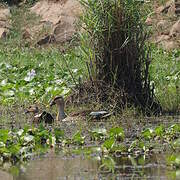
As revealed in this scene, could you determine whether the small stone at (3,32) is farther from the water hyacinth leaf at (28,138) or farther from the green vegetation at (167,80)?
the water hyacinth leaf at (28,138)

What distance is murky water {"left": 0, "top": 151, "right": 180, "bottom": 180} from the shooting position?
6.83m

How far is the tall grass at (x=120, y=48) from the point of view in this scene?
10.8 m

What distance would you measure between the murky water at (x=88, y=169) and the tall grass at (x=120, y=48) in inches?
124

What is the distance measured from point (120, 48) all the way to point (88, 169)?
382 cm

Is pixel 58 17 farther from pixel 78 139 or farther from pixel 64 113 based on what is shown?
pixel 78 139

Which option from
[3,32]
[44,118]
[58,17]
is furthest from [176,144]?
[58,17]

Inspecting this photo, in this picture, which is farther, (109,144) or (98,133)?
(98,133)

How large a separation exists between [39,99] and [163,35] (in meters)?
7.58

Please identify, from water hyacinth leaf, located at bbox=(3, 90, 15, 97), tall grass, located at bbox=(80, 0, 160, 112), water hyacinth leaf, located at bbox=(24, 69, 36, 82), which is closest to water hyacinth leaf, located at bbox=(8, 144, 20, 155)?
tall grass, located at bbox=(80, 0, 160, 112)

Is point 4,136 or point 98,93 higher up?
point 98,93

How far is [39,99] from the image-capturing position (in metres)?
11.9

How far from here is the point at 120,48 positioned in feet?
35.5

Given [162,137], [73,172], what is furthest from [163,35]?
[73,172]

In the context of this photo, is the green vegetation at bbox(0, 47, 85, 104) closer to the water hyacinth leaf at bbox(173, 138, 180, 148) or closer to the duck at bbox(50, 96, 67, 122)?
the duck at bbox(50, 96, 67, 122)
